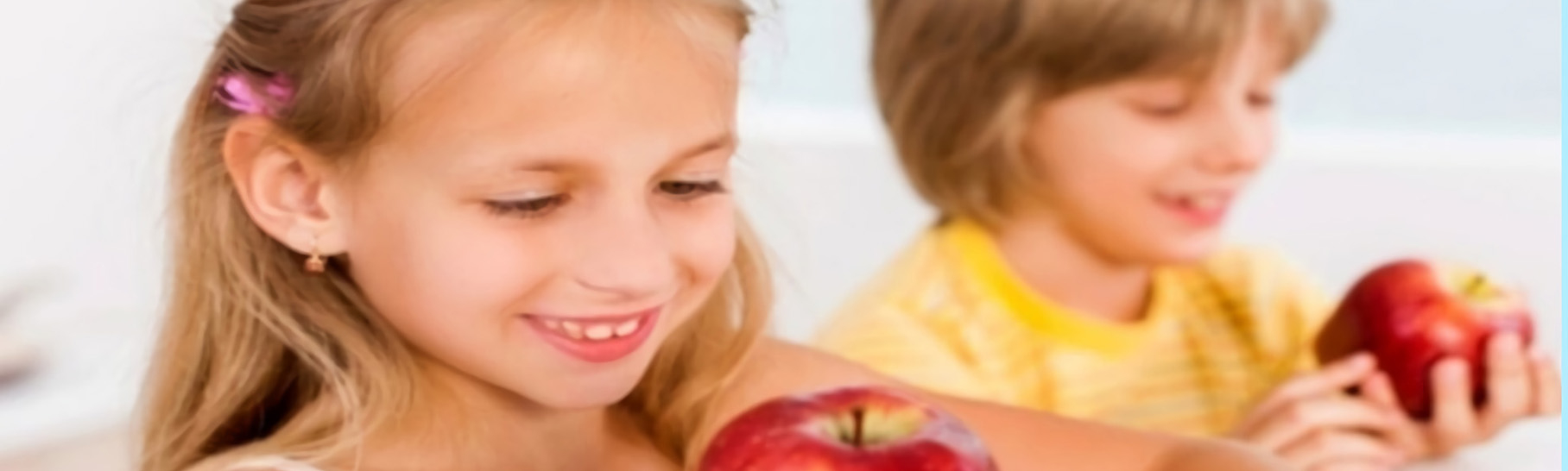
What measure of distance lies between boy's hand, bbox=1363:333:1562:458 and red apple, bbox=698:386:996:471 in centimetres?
45

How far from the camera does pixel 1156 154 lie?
0.93 m

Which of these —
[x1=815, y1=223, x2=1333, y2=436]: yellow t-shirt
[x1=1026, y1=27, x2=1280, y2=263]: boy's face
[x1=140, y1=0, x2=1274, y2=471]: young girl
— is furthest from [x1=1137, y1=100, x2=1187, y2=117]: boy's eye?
[x1=140, y1=0, x2=1274, y2=471]: young girl

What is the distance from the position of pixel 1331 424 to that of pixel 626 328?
46 centimetres

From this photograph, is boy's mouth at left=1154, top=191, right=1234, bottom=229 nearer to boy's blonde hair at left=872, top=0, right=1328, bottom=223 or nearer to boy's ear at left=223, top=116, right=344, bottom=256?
boy's blonde hair at left=872, top=0, right=1328, bottom=223

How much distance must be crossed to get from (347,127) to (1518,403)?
65 cm

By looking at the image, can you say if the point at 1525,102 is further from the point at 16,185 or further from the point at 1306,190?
the point at 16,185

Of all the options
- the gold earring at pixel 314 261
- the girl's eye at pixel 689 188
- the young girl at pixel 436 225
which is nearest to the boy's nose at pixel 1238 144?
the young girl at pixel 436 225

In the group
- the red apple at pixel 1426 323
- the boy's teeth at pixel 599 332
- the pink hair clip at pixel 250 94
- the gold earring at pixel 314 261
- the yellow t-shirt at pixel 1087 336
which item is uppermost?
the pink hair clip at pixel 250 94

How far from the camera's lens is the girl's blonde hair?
0.58m

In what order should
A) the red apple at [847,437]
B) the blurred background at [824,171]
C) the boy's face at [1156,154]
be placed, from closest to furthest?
the red apple at [847,437]
the blurred background at [824,171]
the boy's face at [1156,154]

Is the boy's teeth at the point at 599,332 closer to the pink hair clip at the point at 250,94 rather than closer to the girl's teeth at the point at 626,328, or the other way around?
the girl's teeth at the point at 626,328

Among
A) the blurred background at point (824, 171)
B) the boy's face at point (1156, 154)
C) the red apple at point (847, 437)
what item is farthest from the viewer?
the boy's face at point (1156, 154)

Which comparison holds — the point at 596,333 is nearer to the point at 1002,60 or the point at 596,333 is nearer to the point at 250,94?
the point at 250,94

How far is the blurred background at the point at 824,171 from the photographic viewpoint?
0.82m
